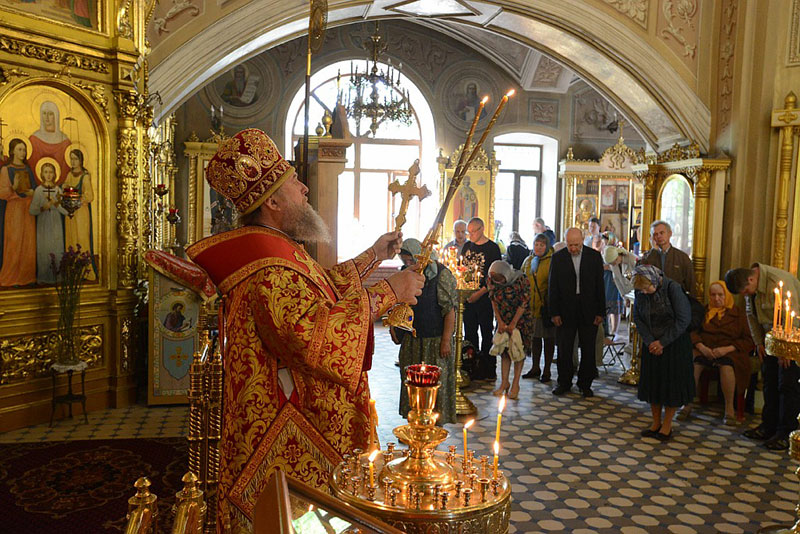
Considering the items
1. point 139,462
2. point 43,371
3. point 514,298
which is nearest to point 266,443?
point 139,462

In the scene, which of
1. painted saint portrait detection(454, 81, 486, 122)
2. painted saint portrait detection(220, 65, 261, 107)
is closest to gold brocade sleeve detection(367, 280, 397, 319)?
painted saint portrait detection(220, 65, 261, 107)

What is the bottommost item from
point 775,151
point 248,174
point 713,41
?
point 248,174

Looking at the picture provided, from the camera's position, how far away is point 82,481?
4410 millimetres

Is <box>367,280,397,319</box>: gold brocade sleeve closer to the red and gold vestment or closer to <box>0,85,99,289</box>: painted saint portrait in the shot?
the red and gold vestment

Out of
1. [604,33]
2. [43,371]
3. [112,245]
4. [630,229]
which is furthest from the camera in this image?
[630,229]

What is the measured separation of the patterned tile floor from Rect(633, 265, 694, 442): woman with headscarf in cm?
45

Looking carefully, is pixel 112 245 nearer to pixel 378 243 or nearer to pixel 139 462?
pixel 139 462

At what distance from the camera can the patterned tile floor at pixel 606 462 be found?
4.19 m

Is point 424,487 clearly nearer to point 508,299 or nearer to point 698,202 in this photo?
point 508,299

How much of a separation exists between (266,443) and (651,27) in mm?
7184

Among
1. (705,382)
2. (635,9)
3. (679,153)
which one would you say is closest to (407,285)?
(705,382)

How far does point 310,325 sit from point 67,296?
4501 millimetres

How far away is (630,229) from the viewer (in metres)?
15.2

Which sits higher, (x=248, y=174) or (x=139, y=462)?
(x=248, y=174)
